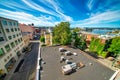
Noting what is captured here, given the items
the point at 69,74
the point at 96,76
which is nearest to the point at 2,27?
the point at 69,74

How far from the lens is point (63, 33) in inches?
1068

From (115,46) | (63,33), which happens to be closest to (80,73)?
(63,33)

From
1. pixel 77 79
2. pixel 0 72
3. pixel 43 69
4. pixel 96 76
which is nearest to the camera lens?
pixel 77 79

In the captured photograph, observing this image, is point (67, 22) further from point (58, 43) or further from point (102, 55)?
point (102, 55)

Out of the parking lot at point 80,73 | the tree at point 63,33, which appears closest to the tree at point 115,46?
the tree at point 63,33

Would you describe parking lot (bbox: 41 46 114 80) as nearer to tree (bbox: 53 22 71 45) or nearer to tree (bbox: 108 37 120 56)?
tree (bbox: 53 22 71 45)

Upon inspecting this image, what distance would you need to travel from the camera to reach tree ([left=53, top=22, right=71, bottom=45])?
2689 cm

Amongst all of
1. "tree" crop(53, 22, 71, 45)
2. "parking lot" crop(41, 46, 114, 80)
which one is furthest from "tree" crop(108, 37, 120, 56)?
"parking lot" crop(41, 46, 114, 80)

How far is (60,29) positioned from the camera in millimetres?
29000

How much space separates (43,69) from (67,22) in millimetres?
20425

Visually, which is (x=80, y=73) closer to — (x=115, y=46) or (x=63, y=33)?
(x=63, y=33)

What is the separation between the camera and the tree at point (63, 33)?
26.9 m

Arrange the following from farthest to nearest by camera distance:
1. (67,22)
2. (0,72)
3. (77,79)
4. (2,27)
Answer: (67,22) < (2,27) < (0,72) < (77,79)

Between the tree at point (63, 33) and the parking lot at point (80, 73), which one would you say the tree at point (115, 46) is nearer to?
the tree at point (63, 33)
